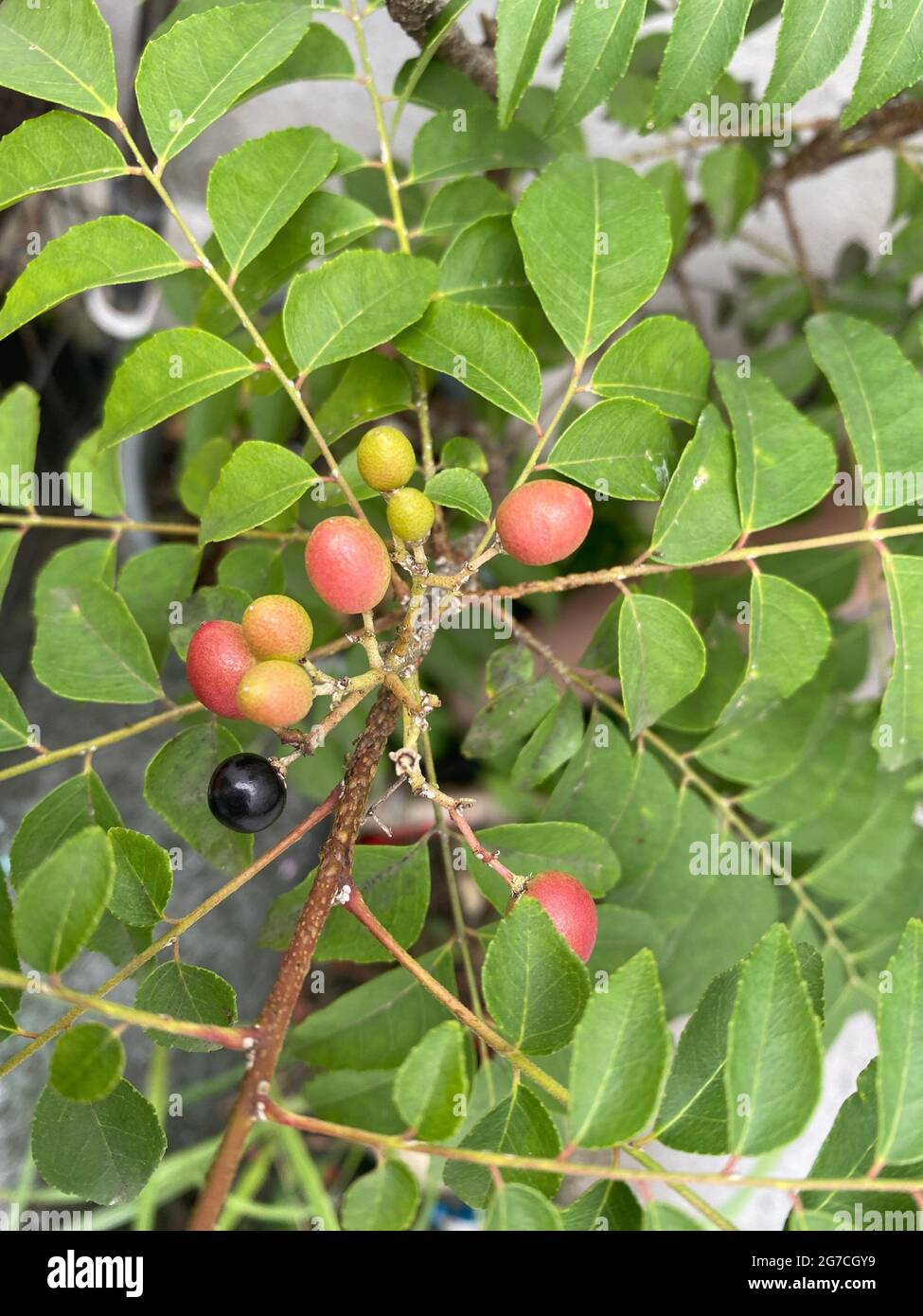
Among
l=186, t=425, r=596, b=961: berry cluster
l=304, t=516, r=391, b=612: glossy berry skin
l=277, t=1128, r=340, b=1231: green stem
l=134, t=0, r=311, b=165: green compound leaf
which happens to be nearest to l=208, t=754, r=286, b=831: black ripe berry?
l=186, t=425, r=596, b=961: berry cluster

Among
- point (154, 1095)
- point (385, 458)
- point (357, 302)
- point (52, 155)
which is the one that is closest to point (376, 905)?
point (385, 458)

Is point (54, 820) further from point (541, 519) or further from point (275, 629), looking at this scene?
point (541, 519)

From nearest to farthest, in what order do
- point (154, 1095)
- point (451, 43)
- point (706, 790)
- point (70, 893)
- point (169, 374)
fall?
point (70, 893), point (169, 374), point (451, 43), point (706, 790), point (154, 1095)

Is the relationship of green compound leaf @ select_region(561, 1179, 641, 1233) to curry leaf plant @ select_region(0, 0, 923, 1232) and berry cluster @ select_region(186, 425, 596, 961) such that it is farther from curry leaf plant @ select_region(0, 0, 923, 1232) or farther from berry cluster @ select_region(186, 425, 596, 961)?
berry cluster @ select_region(186, 425, 596, 961)

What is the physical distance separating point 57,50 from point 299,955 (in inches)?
24.4

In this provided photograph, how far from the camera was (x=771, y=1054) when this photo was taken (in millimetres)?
561

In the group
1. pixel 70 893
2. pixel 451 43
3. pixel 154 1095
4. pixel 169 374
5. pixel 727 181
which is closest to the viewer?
pixel 70 893

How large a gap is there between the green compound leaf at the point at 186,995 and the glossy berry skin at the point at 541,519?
1.12 feet

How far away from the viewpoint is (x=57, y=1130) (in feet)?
2.10

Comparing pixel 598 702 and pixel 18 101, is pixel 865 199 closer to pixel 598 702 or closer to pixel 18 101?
pixel 598 702

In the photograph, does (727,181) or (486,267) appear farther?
(727,181)

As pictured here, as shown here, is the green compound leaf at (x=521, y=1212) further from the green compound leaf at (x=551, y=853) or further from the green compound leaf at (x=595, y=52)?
the green compound leaf at (x=595, y=52)

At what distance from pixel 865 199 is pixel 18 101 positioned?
1.22 m

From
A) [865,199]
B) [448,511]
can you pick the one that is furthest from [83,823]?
[865,199]
